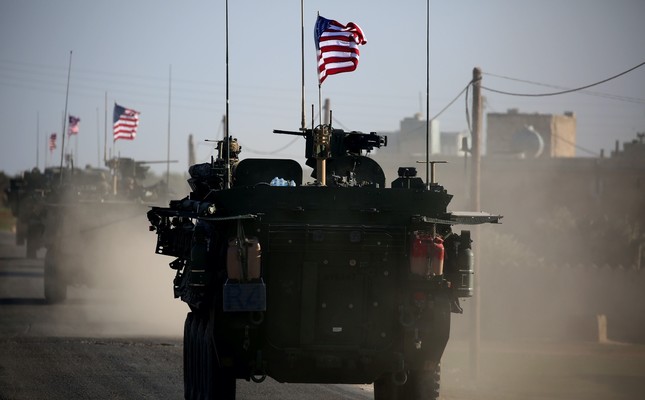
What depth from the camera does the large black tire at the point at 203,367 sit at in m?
14.2

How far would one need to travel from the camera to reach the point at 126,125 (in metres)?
48.6

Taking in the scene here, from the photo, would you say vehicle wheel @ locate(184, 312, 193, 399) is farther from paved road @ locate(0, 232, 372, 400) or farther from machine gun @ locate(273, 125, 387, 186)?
machine gun @ locate(273, 125, 387, 186)

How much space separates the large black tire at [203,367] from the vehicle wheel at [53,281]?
16490 millimetres

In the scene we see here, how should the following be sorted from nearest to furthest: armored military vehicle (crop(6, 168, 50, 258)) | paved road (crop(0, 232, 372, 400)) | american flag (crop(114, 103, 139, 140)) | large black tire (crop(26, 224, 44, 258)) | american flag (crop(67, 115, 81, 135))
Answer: paved road (crop(0, 232, 372, 400))
american flag (crop(114, 103, 139, 140))
large black tire (crop(26, 224, 44, 258))
armored military vehicle (crop(6, 168, 50, 258))
american flag (crop(67, 115, 81, 135))

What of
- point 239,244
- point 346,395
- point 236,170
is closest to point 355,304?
point 239,244

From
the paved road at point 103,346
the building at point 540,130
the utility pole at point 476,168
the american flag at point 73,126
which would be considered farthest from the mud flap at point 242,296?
the building at point 540,130

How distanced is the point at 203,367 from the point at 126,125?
34.5 metres

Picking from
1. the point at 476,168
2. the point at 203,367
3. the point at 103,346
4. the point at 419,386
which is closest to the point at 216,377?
the point at 203,367

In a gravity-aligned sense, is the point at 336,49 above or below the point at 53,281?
above

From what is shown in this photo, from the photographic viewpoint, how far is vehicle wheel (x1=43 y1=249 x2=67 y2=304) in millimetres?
32781

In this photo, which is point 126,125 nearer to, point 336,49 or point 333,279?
point 336,49

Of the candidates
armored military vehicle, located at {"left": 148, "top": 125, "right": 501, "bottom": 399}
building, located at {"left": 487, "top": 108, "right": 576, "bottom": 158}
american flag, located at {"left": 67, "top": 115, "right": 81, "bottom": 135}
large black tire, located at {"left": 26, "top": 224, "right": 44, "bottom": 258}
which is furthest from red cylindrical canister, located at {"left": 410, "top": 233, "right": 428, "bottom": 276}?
building, located at {"left": 487, "top": 108, "right": 576, "bottom": 158}

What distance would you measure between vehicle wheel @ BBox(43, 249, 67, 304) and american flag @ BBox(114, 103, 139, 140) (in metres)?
14.4

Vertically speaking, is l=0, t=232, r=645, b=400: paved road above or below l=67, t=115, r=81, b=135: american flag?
below
